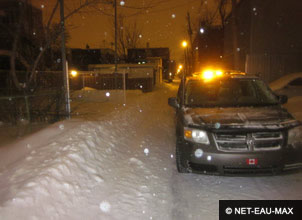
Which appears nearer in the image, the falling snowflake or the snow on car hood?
the falling snowflake

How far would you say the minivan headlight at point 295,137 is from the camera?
13.6 feet

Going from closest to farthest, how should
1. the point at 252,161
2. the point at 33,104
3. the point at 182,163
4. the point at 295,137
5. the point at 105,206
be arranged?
1. the point at 105,206
2. the point at 252,161
3. the point at 295,137
4. the point at 182,163
5. the point at 33,104

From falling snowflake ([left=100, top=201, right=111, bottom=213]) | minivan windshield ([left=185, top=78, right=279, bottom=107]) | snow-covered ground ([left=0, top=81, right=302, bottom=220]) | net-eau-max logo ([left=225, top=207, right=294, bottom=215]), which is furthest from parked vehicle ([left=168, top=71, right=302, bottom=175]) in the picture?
falling snowflake ([left=100, top=201, right=111, bottom=213])

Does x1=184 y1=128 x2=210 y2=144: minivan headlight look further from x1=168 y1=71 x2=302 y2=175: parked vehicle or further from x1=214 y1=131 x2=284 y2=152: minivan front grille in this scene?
x1=214 y1=131 x2=284 y2=152: minivan front grille

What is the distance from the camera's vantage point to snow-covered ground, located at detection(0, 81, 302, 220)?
344 centimetres

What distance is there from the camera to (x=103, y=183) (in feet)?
14.3

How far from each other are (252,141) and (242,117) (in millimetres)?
558

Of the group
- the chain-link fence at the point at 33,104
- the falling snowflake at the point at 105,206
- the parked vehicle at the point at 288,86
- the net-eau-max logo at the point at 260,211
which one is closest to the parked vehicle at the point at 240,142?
the net-eau-max logo at the point at 260,211

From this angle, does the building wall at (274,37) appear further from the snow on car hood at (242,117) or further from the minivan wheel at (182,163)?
the minivan wheel at (182,163)

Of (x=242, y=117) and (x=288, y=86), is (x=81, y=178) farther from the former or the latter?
(x=288, y=86)

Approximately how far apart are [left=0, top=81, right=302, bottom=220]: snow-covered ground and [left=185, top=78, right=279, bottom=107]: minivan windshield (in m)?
1.48

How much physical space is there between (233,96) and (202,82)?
0.75 m

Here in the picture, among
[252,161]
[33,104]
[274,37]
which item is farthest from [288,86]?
[33,104]

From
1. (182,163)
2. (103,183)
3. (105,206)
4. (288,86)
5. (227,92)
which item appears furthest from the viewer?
(288,86)
